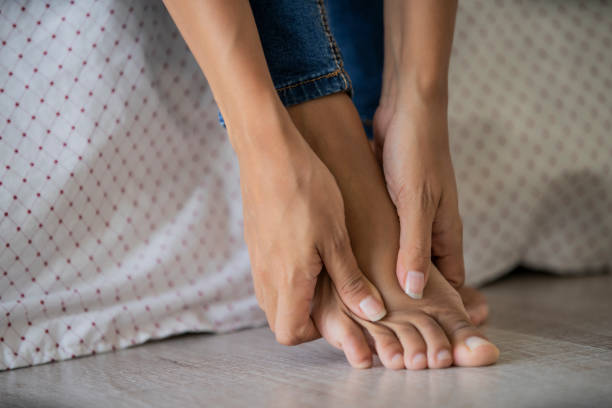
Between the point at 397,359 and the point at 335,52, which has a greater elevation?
the point at 335,52

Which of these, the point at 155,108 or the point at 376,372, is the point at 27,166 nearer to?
the point at 155,108

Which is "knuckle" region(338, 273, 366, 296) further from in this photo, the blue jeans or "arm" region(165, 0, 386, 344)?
the blue jeans

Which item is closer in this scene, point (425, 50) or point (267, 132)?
point (267, 132)

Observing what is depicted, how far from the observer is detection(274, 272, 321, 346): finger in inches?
23.2

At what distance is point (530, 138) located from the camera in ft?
3.59

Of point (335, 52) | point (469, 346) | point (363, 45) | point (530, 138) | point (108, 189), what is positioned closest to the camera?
point (469, 346)

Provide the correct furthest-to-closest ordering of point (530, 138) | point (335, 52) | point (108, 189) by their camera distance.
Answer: point (530, 138), point (108, 189), point (335, 52)

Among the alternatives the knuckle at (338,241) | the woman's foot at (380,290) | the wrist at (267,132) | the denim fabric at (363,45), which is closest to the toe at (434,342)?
the woman's foot at (380,290)

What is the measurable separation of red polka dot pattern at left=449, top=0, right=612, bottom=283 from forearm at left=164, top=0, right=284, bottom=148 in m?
0.57

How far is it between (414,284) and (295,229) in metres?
0.15

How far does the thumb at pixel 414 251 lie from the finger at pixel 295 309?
0.34 feet

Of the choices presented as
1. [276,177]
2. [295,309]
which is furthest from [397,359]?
[276,177]

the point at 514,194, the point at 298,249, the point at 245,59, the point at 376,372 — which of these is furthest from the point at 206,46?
the point at 514,194

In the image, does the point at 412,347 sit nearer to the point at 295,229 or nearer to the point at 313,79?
the point at 295,229
